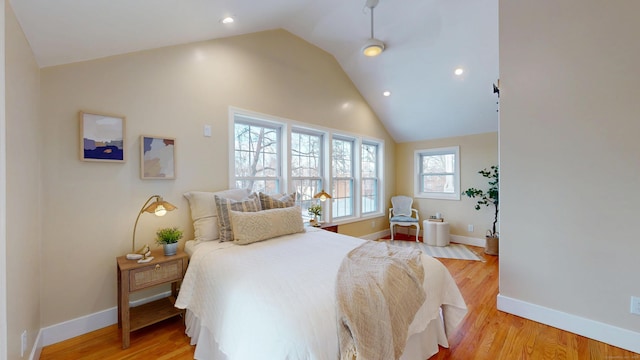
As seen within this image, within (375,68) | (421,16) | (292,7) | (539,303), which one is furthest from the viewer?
(375,68)

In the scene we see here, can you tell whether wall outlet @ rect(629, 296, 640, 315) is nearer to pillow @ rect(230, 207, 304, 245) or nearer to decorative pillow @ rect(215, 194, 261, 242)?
pillow @ rect(230, 207, 304, 245)

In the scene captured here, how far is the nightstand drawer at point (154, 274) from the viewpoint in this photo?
1.88m

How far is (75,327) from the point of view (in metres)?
1.97

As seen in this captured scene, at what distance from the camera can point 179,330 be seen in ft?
6.81

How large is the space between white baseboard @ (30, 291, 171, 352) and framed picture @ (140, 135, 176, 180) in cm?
117

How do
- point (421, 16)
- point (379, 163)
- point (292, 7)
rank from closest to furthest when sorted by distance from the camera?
point (292, 7)
point (421, 16)
point (379, 163)

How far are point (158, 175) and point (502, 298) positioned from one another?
3.55 meters

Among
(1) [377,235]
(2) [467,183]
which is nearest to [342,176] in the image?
(1) [377,235]

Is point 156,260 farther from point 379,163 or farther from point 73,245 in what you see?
point 379,163

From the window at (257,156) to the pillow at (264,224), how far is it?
2.77ft

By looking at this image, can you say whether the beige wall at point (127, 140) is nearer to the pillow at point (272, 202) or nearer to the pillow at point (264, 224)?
the pillow at point (272, 202)

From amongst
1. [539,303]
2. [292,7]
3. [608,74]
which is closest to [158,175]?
[292,7]

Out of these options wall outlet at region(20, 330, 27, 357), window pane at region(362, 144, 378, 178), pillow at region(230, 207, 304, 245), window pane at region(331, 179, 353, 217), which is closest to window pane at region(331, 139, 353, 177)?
window pane at region(331, 179, 353, 217)

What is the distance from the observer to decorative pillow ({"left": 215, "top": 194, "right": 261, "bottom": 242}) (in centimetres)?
226
